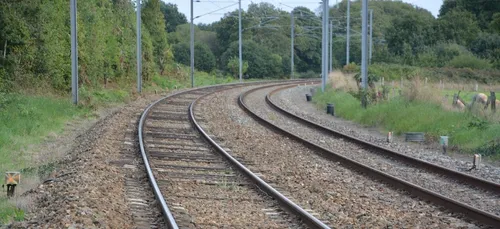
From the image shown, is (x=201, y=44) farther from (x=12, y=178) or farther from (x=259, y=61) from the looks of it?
(x=12, y=178)

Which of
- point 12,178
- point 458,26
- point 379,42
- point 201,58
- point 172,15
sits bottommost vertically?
point 12,178

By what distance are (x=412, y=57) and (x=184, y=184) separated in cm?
6122

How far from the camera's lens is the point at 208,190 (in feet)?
37.6

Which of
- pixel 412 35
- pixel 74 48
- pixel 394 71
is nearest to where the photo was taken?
pixel 74 48

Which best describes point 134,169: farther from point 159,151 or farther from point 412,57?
point 412,57

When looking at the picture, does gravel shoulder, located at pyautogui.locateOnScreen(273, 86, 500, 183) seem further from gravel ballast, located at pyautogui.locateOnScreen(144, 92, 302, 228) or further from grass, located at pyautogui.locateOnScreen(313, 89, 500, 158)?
gravel ballast, located at pyautogui.locateOnScreen(144, 92, 302, 228)

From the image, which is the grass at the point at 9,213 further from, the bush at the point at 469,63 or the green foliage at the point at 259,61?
the green foliage at the point at 259,61

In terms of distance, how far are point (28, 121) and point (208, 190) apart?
10685mm

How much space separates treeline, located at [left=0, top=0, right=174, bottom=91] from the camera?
2656 centimetres

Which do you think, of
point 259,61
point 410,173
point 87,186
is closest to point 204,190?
point 87,186

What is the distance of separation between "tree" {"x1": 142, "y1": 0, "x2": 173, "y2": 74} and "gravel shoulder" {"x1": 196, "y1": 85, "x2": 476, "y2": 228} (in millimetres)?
40736

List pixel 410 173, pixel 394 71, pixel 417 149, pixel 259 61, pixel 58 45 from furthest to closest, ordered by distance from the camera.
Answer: pixel 259 61 < pixel 394 71 < pixel 58 45 < pixel 417 149 < pixel 410 173

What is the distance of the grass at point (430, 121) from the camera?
1791 centimetres

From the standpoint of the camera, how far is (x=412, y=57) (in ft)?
230
